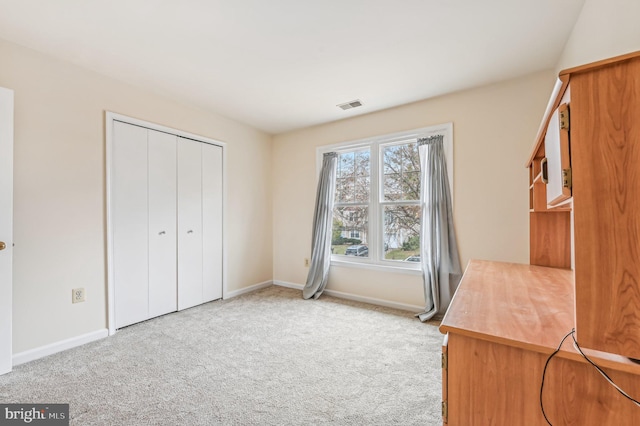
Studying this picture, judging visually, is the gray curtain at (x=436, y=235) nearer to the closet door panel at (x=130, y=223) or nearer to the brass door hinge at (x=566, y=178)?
the brass door hinge at (x=566, y=178)

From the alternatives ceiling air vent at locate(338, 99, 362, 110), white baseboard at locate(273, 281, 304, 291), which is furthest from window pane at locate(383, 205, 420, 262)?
white baseboard at locate(273, 281, 304, 291)

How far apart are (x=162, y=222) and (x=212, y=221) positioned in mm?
651

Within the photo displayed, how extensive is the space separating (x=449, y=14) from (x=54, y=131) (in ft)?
10.5

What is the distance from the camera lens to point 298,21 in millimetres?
1945

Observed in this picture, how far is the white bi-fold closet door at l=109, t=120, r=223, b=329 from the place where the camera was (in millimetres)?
2820

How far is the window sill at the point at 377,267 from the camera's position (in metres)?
3.37

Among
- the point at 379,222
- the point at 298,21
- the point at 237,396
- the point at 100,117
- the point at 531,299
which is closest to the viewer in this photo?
the point at 531,299

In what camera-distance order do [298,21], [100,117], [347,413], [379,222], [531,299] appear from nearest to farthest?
[531,299] < [347,413] < [298,21] < [100,117] < [379,222]

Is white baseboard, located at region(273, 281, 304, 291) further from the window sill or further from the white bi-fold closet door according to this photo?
the white bi-fold closet door

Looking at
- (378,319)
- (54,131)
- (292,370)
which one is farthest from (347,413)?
(54,131)

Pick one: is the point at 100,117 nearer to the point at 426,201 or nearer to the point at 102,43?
the point at 102,43

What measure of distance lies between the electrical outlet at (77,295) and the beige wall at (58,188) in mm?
34

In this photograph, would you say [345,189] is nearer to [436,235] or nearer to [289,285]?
[436,235]

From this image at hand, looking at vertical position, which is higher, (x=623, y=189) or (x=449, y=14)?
(x=449, y=14)
